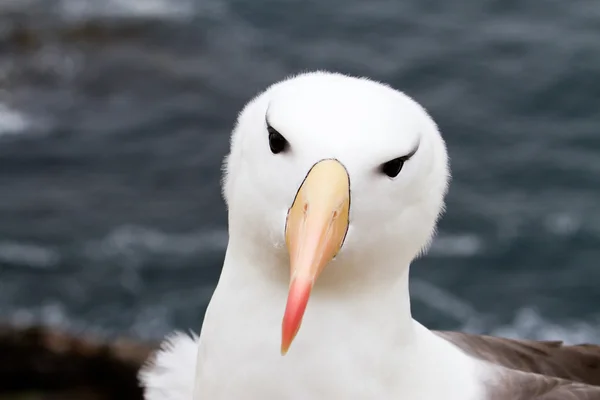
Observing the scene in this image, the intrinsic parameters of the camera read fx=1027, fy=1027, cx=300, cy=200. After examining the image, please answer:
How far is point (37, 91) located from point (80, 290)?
414cm

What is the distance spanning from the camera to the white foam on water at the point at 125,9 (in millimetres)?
16672

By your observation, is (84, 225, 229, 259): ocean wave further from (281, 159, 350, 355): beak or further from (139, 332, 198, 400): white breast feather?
(281, 159, 350, 355): beak

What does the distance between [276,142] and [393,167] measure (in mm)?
327

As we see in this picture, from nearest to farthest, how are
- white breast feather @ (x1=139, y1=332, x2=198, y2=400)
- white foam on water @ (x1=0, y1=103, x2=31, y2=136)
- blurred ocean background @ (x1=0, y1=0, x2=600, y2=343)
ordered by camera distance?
white breast feather @ (x1=139, y1=332, x2=198, y2=400) → blurred ocean background @ (x1=0, y1=0, x2=600, y2=343) → white foam on water @ (x1=0, y1=103, x2=31, y2=136)

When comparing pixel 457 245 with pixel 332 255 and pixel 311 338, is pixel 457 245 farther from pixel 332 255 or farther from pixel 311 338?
pixel 332 255

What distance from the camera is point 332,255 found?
2.76 meters

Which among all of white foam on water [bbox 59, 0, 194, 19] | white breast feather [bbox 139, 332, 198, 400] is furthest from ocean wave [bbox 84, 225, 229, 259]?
white breast feather [bbox 139, 332, 198, 400]

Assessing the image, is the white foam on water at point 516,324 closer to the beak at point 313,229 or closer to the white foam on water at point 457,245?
the white foam on water at point 457,245

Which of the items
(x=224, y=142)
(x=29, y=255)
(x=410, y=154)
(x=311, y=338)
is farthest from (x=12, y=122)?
(x=410, y=154)

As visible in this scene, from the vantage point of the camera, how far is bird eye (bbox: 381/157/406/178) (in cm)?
278

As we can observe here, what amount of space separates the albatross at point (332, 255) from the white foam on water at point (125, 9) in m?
14.0

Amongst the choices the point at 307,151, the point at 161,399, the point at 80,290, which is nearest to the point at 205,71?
the point at 80,290

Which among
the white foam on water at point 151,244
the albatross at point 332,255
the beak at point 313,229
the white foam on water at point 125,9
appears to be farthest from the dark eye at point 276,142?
the white foam on water at point 125,9

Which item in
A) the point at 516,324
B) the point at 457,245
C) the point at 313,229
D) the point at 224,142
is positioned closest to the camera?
the point at 313,229
